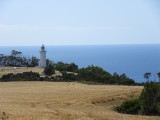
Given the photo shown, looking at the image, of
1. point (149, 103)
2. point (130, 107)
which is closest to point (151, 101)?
point (149, 103)

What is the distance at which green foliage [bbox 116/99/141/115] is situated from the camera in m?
33.4

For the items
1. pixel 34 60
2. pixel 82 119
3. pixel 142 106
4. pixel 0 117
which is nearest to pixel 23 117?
pixel 0 117

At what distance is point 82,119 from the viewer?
951 inches

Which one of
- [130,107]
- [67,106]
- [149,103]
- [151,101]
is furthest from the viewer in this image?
[130,107]

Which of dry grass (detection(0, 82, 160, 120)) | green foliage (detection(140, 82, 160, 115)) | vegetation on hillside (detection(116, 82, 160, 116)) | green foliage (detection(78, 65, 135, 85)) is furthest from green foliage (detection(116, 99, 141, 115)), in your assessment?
green foliage (detection(78, 65, 135, 85))

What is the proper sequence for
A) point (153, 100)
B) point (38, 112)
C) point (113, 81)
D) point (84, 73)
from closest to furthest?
point (38, 112) < point (153, 100) < point (113, 81) < point (84, 73)

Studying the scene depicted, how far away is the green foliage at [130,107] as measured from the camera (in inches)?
1315

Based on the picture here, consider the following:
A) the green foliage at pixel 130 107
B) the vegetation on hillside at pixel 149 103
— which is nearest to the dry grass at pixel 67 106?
the green foliage at pixel 130 107

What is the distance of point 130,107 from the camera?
113 feet

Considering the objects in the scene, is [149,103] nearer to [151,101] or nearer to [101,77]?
[151,101]

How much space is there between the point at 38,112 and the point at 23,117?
258 cm

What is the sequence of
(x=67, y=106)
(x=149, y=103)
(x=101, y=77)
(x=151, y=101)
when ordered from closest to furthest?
(x=149, y=103) → (x=151, y=101) → (x=67, y=106) → (x=101, y=77)

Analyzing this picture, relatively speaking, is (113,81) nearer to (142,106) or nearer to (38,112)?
(142,106)

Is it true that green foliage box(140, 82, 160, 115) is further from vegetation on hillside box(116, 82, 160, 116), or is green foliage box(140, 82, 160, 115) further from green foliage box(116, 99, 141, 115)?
green foliage box(116, 99, 141, 115)
